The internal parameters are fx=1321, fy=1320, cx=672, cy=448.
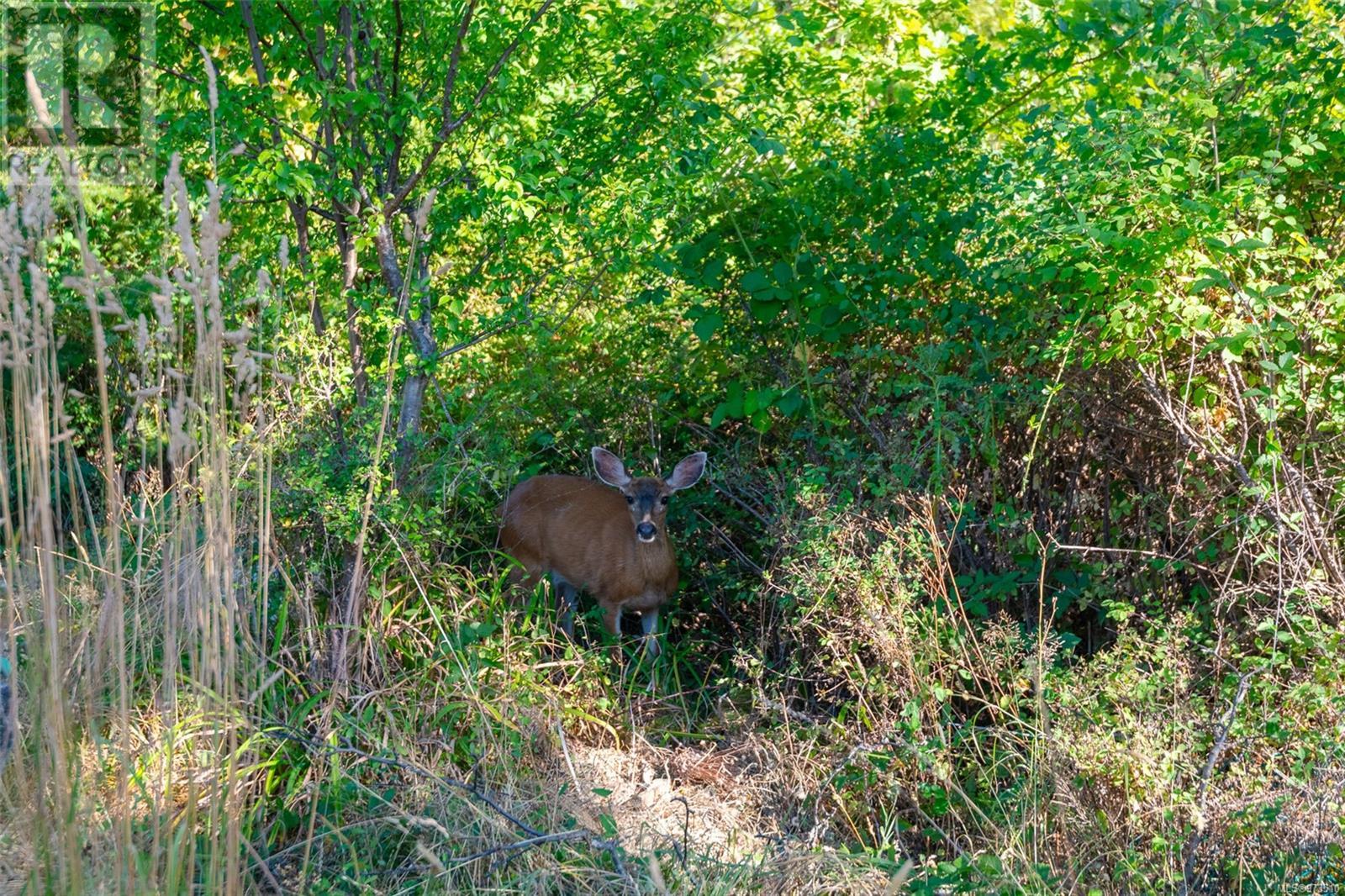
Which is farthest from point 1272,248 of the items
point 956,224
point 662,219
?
point 662,219

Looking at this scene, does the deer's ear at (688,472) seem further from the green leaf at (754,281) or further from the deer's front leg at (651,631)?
the green leaf at (754,281)

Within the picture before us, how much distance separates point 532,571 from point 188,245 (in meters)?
4.90

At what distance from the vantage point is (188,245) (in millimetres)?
2531

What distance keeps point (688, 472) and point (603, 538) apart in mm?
763

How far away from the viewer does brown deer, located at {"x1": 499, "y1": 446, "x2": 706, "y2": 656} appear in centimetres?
693

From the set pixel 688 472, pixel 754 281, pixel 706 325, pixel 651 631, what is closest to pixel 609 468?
pixel 688 472

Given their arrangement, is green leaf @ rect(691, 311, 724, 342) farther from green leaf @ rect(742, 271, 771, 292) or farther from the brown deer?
the brown deer

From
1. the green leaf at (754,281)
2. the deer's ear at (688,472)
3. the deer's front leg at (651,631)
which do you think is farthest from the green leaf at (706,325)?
the deer's front leg at (651,631)

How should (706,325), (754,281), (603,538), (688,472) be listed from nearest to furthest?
1. (754,281)
2. (706,325)
3. (688,472)
4. (603,538)

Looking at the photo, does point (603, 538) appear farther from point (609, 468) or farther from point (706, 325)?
point (706, 325)

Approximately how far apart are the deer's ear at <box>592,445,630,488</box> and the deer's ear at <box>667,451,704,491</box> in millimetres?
261

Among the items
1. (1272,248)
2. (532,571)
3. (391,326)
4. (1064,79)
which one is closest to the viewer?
(1272,248)

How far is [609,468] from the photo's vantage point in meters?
7.00

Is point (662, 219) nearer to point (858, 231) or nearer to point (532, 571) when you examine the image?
point (858, 231)
